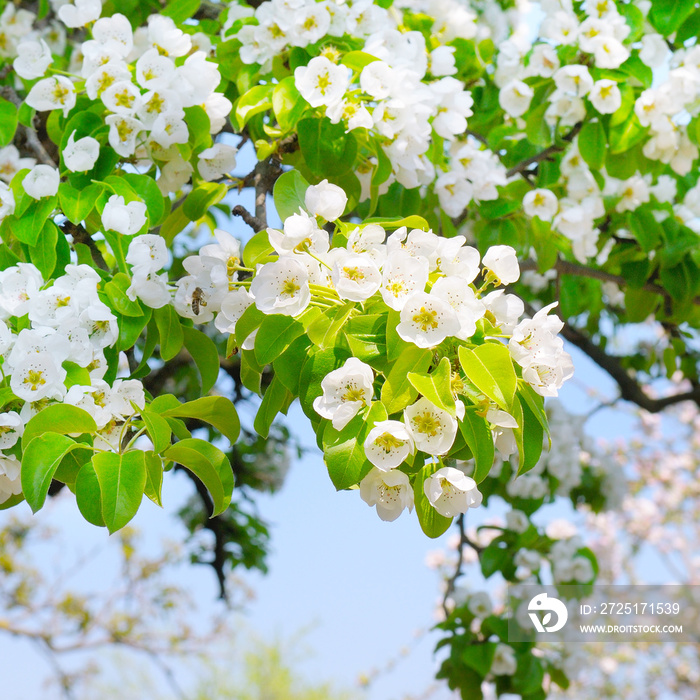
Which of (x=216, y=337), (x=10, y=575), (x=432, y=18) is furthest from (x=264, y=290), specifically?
(x=10, y=575)

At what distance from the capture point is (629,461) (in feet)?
21.6

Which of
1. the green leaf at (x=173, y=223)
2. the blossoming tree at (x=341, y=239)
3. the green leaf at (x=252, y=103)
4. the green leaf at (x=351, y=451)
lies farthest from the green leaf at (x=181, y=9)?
the green leaf at (x=351, y=451)

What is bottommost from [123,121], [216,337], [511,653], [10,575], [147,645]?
[10,575]

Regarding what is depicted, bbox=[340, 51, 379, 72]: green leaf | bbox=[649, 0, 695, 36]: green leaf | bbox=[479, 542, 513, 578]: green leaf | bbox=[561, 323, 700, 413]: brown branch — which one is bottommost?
bbox=[479, 542, 513, 578]: green leaf

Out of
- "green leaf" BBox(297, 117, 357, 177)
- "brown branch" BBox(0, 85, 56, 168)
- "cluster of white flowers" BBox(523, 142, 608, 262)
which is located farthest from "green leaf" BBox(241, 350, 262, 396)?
"cluster of white flowers" BBox(523, 142, 608, 262)

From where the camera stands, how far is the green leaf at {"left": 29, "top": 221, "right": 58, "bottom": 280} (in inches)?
42.8

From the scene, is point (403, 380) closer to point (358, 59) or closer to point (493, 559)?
point (358, 59)

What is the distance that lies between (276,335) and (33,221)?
1.69ft

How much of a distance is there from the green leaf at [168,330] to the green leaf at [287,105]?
0.41 metres

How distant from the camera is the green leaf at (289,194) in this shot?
3.32 ft

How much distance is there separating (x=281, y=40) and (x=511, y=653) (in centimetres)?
171

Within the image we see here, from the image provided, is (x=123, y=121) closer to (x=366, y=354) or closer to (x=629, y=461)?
(x=366, y=354)

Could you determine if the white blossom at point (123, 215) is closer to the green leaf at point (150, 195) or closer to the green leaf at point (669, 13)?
the green leaf at point (150, 195)

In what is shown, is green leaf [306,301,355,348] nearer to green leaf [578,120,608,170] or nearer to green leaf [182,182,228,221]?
green leaf [182,182,228,221]
